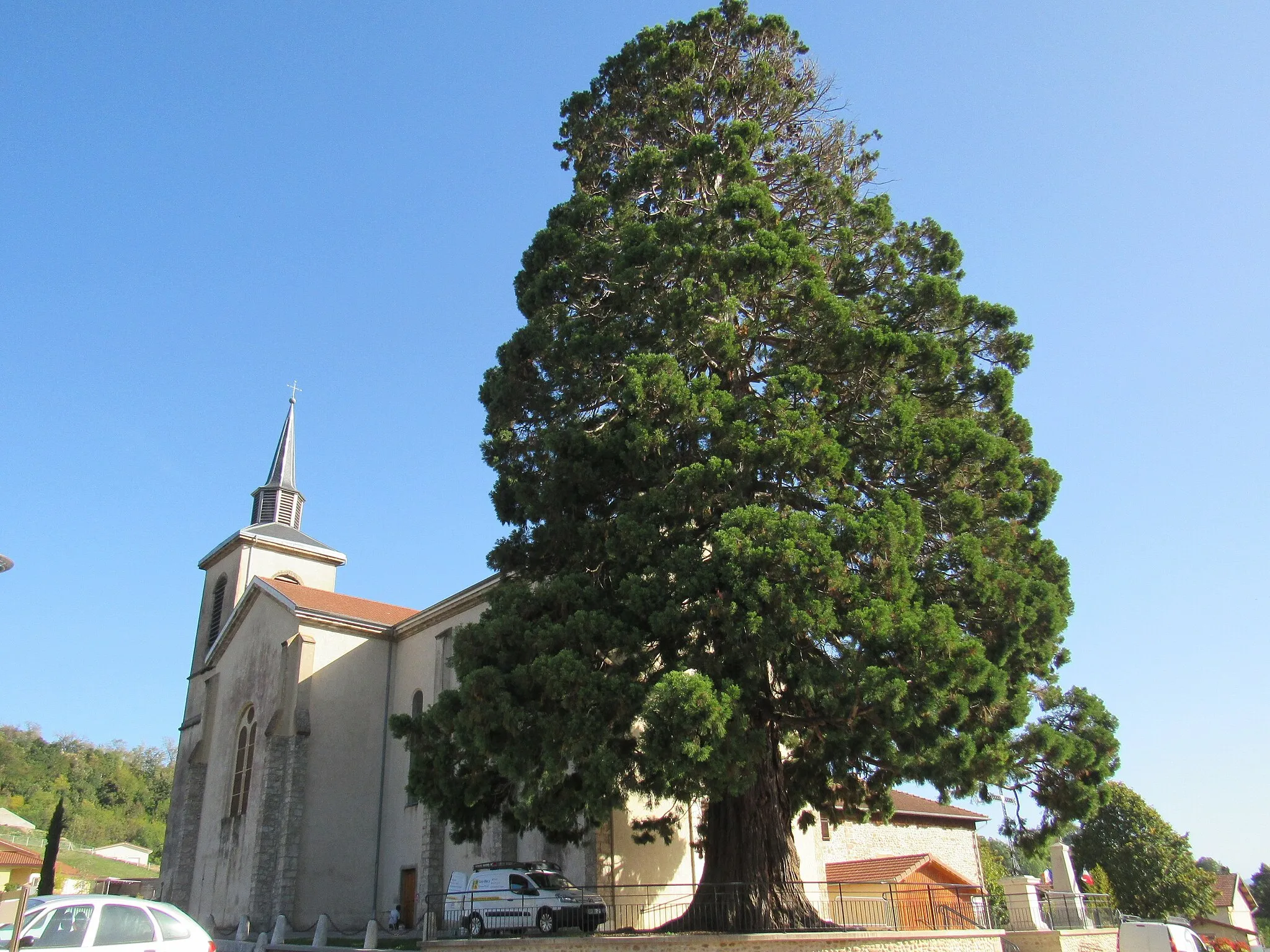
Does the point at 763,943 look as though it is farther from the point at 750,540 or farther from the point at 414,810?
the point at 414,810

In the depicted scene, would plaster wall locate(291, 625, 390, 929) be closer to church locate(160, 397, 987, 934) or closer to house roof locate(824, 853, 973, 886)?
church locate(160, 397, 987, 934)

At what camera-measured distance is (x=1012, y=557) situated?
51.0 feet

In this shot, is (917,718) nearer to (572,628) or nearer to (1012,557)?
(1012,557)

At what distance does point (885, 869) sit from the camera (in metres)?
24.4

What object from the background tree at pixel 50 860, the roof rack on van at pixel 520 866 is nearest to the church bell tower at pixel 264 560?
the background tree at pixel 50 860

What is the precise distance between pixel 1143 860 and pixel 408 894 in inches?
1310

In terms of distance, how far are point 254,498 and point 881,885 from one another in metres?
29.9

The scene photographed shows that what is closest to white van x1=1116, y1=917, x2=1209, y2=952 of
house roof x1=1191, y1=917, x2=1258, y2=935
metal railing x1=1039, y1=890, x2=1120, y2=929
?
metal railing x1=1039, y1=890, x2=1120, y2=929

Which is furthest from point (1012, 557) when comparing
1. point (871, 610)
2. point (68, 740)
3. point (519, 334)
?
point (68, 740)

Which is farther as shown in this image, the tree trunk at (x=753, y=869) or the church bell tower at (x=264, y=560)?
the church bell tower at (x=264, y=560)

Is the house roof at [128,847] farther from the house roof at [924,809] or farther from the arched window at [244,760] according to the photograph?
the house roof at [924,809]

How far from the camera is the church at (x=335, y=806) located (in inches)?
884

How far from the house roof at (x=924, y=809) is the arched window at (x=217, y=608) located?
85.6 feet

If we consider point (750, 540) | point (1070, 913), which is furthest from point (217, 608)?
point (1070, 913)
